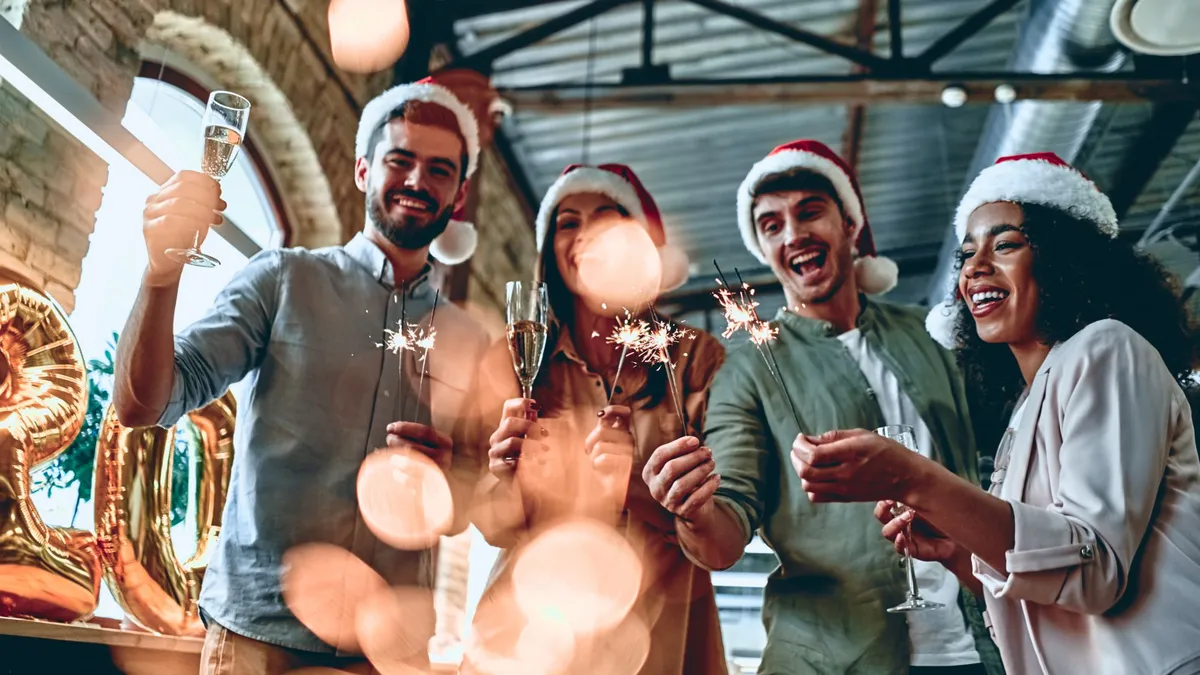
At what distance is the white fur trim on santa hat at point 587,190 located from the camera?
91.5 inches

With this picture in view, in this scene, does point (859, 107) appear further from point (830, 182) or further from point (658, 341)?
point (658, 341)

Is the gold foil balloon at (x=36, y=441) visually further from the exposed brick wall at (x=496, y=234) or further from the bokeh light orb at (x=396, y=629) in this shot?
→ the exposed brick wall at (x=496, y=234)

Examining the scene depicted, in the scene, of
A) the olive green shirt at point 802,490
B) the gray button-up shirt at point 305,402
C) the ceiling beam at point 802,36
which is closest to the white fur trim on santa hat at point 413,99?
the gray button-up shirt at point 305,402

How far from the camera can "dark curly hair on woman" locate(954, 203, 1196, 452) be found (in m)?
1.57

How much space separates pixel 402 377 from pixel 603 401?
0.47 m

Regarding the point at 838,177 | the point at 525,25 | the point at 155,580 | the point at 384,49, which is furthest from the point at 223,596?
the point at 525,25

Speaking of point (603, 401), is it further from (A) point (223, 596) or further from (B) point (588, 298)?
(A) point (223, 596)

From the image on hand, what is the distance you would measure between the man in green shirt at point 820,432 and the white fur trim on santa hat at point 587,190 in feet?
0.98

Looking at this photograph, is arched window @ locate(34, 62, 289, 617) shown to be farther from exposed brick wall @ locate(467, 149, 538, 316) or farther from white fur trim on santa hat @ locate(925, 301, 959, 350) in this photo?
exposed brick wall @ locate(467, 149, 538, 316)

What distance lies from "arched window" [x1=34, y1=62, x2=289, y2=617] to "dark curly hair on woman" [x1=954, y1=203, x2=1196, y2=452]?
1672 millimetres

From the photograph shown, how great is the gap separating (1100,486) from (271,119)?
11.7ft

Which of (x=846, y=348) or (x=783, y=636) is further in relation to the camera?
(x=846, y=348)

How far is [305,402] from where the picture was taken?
202 cm

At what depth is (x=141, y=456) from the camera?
2547 mm
